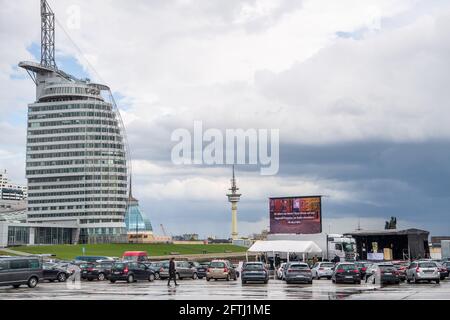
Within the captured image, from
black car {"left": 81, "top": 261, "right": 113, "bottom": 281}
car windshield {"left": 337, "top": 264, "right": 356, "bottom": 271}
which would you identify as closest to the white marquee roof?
car windshield {"left": 337, "top": 264, "right": 356, "bottom": 271}

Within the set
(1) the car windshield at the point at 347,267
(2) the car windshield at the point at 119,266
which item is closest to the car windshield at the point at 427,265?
(1) the car windshield at the point at 347,267

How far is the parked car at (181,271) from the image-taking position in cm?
4909

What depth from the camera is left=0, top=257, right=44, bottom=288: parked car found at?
3600cm

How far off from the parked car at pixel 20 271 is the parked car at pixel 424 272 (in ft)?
82.5

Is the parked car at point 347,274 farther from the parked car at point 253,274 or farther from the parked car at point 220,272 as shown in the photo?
the parked car at point 220,272

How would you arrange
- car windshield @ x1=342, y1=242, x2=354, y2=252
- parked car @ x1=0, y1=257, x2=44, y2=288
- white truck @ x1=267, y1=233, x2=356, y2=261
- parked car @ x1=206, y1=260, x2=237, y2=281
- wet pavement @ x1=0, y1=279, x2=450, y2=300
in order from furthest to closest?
car windshield @ x1=342, y1=242, x2=354, y2=252, white truck @ x1=267, y1=233, x2=356, y2=261, parked car @ x1=206, y1=260, x2=237, y2=281, parked car @ x1=0, y1=257, x2=44, y2=288, wet pavement @ x1=0, y1=279, x2=450, y2=300

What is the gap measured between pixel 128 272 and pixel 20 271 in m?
8.28

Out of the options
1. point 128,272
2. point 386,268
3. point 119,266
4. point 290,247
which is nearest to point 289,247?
point 290,247

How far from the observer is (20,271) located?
121 feet

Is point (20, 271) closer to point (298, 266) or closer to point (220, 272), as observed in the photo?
point (220, 272)

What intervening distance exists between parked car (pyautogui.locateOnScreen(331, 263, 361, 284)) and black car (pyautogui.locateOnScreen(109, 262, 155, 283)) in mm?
14048

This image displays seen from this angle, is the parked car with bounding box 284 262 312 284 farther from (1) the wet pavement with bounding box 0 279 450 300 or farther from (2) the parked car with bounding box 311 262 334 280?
(2) the parked car with bounding box 311 262 334 280
